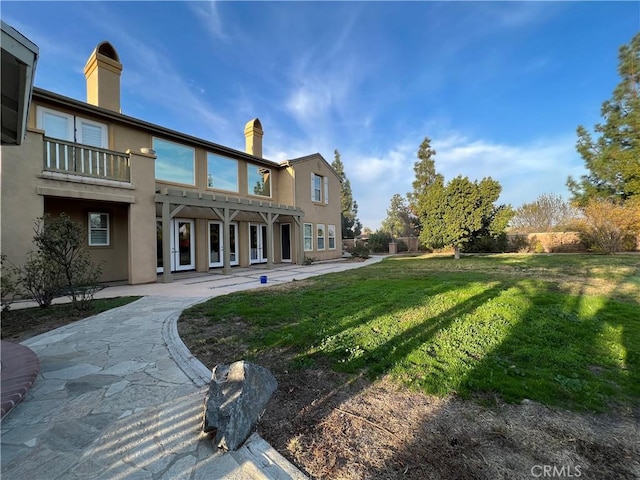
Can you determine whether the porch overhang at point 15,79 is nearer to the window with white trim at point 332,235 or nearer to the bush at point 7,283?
the bush at point 7,283

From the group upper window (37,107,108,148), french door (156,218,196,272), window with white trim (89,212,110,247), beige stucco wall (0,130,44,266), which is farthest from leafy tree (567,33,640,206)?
beige stucco wall (0,130,44,266)

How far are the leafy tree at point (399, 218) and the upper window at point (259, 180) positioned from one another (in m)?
22.0

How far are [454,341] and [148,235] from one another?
999cm

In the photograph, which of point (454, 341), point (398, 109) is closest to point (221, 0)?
point (398, 109)

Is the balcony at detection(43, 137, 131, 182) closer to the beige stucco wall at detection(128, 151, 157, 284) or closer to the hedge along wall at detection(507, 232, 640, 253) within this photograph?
the beige stucco wall at detection(128, 151, 157, 284)

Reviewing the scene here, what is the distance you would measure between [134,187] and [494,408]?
11123mm

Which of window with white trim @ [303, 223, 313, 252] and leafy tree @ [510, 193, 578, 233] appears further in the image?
leafy tree @ [510, 193, 578, 233]

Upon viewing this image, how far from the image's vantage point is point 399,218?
40.6 m

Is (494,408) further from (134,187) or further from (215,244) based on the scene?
(215,244)

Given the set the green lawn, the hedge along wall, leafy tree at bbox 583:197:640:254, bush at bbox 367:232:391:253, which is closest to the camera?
the green lawn

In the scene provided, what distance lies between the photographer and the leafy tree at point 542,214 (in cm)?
3100

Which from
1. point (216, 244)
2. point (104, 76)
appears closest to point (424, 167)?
point (216, 244)

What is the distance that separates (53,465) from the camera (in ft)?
6.30

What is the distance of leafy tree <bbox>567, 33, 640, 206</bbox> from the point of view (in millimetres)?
18672
